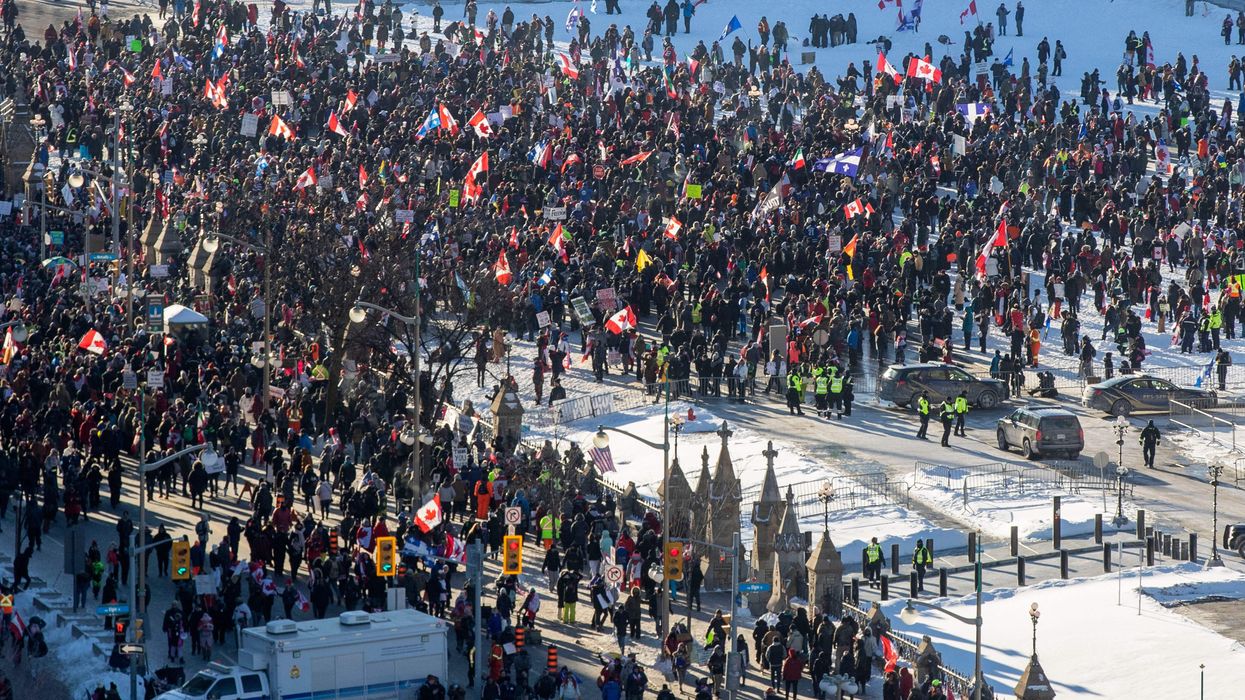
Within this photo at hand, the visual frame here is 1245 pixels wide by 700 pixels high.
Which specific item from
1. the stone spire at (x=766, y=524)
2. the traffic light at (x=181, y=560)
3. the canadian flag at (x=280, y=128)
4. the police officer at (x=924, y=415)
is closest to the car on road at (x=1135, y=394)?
the police officer at (x=924, y=415)

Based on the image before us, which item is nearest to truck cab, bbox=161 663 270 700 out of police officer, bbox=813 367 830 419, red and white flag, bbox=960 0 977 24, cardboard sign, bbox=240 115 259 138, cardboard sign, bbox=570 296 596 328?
police officer, bbox=813 367 830 419

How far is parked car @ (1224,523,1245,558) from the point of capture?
4991 centimetres

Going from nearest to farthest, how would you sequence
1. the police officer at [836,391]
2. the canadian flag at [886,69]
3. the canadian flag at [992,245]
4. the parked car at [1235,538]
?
1. the parked car at [1235,538]
2. the police officer at [836,391]
3. the canadian flag at [992,245]
4. the canadian flag at [886,69]

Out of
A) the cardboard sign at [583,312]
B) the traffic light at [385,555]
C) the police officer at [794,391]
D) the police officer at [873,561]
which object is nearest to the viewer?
the traffic light at [385,555]

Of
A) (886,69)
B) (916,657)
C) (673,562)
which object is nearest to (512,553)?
(673,562)

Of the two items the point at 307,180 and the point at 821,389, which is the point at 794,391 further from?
the point at 307,180

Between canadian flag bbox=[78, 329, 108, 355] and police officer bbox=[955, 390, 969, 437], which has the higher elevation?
canadian flag bbox=[78, 329, 108, 355]

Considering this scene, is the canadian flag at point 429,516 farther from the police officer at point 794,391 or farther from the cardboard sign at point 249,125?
the cardboard sign at point 249,125

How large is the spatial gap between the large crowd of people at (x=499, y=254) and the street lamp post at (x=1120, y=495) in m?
7.17

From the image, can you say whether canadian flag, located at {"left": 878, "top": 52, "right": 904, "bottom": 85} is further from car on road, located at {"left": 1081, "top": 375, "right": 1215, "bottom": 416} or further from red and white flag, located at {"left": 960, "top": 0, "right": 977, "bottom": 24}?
car on road, located at {"left": 1081, "top": 375, "right": 1215, "bottom": 416}

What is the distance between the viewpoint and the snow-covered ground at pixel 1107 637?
42.3 metres

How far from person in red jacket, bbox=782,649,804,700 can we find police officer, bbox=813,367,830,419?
1789 cm

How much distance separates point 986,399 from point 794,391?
4632mm

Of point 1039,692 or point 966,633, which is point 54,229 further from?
point 1039,692
